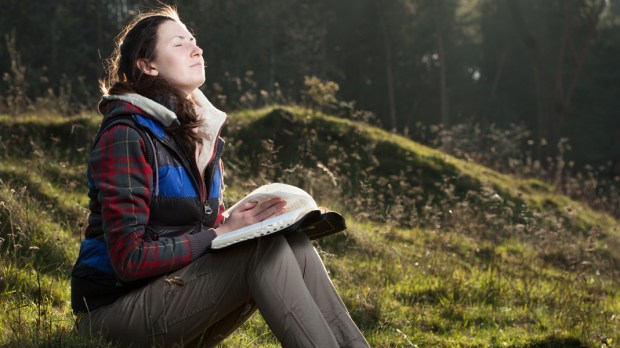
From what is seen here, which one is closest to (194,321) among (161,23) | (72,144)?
(161,23)

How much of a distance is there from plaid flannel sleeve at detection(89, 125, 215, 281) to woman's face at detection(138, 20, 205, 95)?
418 mm

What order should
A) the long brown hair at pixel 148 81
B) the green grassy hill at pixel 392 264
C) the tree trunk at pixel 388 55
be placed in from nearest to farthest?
1. the long brown hair at pixel 148 81
2. the green grassy hill at pixel 392 264
3. the tree trunk at pixel 388 55

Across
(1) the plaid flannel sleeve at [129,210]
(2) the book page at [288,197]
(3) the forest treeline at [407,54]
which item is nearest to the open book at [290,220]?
(2) the book page at [288,197]

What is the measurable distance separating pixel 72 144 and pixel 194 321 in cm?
665

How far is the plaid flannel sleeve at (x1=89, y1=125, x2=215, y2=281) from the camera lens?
9.29 ft

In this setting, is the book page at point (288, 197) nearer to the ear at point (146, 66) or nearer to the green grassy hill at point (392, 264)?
the ear at point (146, 66)

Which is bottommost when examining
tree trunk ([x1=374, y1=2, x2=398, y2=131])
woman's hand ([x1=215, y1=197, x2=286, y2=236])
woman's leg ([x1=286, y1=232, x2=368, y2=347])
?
tree trunk ([x1=374, y1=2, x2=398, y2=131])

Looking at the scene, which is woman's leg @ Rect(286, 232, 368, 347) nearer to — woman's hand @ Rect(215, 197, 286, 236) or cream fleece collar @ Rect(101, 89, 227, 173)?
woman's hand @ Rect(215, 197, 286, 236)

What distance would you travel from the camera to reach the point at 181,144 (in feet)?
10.4

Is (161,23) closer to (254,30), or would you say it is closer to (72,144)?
(72,144)

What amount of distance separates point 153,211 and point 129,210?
0.68 feet

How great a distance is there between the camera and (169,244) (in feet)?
9.72

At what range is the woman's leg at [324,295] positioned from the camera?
3051mm

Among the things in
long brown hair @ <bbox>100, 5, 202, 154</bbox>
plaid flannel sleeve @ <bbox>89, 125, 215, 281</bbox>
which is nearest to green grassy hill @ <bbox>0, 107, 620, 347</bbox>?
plaid flannel sleeve @ <bbox>89, 125, 215, 281</bbox>
